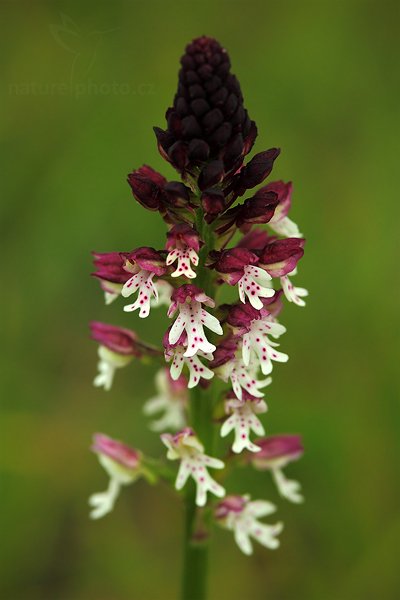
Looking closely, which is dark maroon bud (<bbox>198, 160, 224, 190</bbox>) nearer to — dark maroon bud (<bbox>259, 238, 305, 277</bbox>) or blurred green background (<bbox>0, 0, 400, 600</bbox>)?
dark maroon bud (<bbox>259, 238, 305, 277</bbox>)

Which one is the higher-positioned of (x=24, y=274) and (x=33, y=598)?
(x=24, y=274)

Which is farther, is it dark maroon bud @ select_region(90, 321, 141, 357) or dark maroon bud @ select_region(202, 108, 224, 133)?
dark maroon bud @ select_region(90, 321, 141, 357)

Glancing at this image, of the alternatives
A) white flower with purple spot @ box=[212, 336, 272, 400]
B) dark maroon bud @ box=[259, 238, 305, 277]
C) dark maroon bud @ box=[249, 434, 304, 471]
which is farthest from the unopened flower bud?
dark maroon bud @ box=[259, 238, 305, 277]

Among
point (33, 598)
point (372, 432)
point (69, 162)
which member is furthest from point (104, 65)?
point (33, 598)

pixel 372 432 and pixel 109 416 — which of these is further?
pixel 109 416

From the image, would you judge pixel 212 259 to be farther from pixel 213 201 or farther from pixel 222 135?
pixel 222 135

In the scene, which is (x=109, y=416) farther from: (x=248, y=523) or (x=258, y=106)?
(x=258, y=106)
